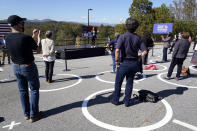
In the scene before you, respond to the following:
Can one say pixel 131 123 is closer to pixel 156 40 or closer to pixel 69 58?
pixel 69 58

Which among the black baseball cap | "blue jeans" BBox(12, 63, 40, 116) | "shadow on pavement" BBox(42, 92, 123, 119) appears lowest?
"shadow on pavement" BBox(42, 92, 123, 119)

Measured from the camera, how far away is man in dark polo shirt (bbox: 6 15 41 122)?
8.95 feet

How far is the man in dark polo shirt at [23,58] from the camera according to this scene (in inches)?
107

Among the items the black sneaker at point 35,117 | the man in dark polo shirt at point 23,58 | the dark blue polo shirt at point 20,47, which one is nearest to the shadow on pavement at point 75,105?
the black sneaker at point 35,117

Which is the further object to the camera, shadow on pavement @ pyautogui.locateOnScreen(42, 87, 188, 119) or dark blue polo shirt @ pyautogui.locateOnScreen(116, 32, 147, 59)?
shadow on pavement @ pyautogui.locateOnScreen(42, 87, 188, 119)

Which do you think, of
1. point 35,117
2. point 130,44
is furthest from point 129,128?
point 35,117

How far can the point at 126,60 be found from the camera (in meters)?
3.57

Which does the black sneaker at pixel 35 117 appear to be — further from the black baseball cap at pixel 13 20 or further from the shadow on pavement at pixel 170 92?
the shadow on pavement at pixel 170 92

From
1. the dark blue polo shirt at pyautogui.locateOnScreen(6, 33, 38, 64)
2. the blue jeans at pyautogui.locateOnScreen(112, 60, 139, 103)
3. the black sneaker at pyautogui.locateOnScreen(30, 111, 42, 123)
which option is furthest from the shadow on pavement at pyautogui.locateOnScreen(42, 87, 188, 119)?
the dark blue polo shirt at pyautogui.locateOnScreen(6, 33, 38, 64)

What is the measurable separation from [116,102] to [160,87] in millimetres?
2349

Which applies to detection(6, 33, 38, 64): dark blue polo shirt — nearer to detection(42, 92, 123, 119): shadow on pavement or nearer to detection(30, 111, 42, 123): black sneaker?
detection(30, 111, 42, 123): black sneaker

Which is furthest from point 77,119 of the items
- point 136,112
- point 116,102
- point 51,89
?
point 51,89

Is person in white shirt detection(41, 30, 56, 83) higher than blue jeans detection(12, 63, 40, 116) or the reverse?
higher

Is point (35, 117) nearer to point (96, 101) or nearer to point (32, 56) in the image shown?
point (32, 56)
